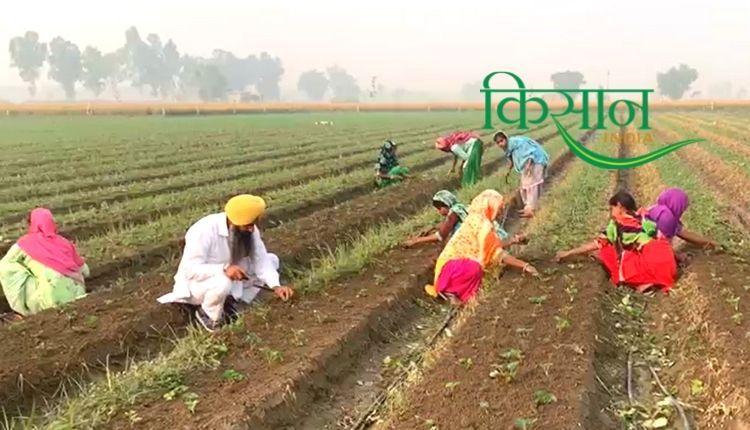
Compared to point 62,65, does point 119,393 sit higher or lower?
lower

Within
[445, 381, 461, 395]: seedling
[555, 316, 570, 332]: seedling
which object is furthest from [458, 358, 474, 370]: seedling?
[555, 316, 570, 332]: seedling

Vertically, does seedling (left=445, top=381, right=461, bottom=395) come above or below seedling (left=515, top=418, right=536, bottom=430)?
above

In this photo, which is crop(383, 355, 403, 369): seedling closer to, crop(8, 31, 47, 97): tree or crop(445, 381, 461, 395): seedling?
crop(445, 381, 461, 395): seedling

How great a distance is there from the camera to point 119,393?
451 cm

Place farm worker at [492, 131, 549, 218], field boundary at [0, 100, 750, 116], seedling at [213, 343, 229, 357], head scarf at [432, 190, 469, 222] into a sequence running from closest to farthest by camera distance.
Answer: seedling at [213, 343, 229, 357] < head scarf at [432, 190, 469, 222] < farm worker at [492, 131, 549, 218] < field boundary at [0, 100, 750, 116]

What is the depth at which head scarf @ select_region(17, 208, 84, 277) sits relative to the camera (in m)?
6.71

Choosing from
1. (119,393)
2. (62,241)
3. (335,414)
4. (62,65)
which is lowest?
(335,414)

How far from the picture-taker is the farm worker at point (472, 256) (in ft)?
23.0

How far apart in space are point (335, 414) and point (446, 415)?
950 millimetres

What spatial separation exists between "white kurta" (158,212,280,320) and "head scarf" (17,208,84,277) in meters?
1.12

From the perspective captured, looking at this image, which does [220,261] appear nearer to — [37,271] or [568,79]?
[37,271]

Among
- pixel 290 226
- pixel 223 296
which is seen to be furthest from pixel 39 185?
pixel 223 296

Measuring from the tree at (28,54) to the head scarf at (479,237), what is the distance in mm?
129628

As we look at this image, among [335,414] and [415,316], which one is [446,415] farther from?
[415,316]
